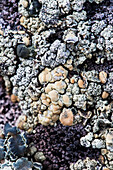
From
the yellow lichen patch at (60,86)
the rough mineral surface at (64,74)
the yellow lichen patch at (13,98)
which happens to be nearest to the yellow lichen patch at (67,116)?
the rough mineral surface at (64,74)

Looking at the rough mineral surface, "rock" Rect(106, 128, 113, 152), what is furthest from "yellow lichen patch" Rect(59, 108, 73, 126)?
"rock" Rect(106, 128, 113, 152)

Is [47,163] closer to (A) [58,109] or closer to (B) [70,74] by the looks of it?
(A) [58,109]

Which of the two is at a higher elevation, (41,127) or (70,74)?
(70,74)

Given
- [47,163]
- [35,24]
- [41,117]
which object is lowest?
[47,163]

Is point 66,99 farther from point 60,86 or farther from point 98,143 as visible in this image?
point 98,143

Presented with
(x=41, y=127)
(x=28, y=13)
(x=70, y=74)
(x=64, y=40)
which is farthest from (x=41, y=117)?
(x=28, y=13)

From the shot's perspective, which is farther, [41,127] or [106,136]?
[41,127]

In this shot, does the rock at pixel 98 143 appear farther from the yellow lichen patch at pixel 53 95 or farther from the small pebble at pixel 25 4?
the small pebble at pixel 25 4

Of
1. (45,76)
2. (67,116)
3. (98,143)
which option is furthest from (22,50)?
(98,143)

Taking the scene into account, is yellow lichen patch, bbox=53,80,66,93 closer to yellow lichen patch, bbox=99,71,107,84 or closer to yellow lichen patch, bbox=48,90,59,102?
yellow lichen patch, bbox=48,90,59,102
